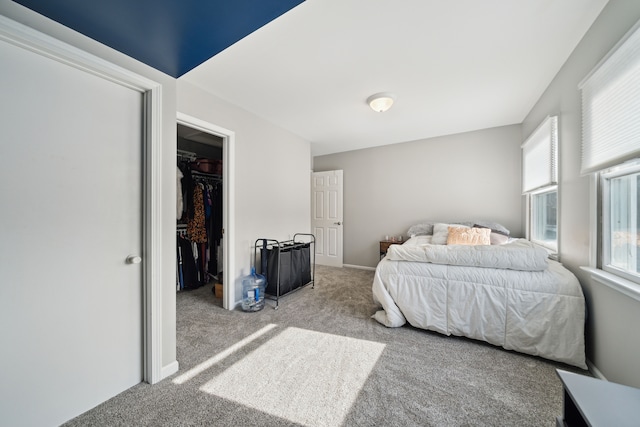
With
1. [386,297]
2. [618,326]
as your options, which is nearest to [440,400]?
[386,297]

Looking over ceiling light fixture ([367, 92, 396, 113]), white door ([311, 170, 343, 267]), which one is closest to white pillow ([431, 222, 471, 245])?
white door ([311, 170, 343, 267])

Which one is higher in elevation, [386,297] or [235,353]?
[386,297]

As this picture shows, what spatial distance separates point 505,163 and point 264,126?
3.65m

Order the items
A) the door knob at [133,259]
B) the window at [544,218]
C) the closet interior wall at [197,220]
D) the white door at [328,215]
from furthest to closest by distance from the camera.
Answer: the white door at [328,215] → the closet interior wall at [197,220] → the window at [544,218] → the door knob at [133,259]

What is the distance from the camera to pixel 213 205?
11.6 ft


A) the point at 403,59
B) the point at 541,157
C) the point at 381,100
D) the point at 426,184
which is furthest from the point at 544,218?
the point at 403,59

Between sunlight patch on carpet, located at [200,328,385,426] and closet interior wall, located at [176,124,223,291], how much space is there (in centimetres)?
198

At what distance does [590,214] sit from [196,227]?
13.2 ft

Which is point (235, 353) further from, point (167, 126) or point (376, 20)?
point (376, 20)

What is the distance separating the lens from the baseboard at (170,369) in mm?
1614

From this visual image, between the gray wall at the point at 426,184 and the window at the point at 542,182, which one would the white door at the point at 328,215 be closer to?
the gray wall at the point at 426,184

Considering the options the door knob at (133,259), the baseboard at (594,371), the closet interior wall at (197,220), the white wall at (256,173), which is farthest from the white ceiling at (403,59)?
the baseboard at (594,371)

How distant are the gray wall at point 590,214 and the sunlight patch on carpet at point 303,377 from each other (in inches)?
55.3

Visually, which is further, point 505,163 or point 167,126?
point 505,163
